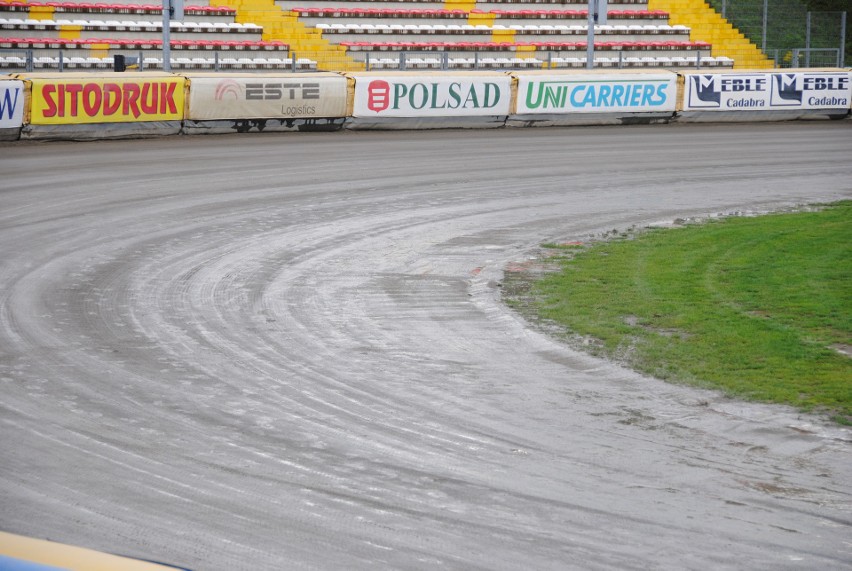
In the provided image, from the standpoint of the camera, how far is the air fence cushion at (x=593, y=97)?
2647 cm

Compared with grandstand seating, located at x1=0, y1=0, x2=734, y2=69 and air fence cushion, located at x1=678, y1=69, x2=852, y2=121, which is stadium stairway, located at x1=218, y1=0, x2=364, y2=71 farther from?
air fence cushion, located at x1=678, y1=69, x2=852, y2=121

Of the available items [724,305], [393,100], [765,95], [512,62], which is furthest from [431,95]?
[724,305]

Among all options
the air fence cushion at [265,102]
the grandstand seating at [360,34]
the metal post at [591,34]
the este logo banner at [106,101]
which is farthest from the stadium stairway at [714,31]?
the este logo banner at [106,101]

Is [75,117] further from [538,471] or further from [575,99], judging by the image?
[538,471]

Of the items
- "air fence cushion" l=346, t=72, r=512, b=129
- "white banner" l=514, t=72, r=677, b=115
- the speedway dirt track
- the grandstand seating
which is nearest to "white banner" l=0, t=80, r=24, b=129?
the speedway dirt track

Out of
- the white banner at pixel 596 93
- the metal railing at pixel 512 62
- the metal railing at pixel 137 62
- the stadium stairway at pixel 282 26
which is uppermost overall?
the stadium stairway at pixel 282 26

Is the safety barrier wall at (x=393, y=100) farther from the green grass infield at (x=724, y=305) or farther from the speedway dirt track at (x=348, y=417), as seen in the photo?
the green grass infield at (x=724, y=305)

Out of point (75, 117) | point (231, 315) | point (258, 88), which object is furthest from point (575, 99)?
point (231, 315)

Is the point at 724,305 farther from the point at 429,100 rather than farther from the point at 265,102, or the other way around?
the point at 429,100

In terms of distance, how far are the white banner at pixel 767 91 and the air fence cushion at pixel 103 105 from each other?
12.3 metres

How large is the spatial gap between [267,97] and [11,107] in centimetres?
511

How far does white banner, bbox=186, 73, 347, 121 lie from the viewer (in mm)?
23312

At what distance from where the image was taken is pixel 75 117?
71.9ft

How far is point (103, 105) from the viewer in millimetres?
22156
